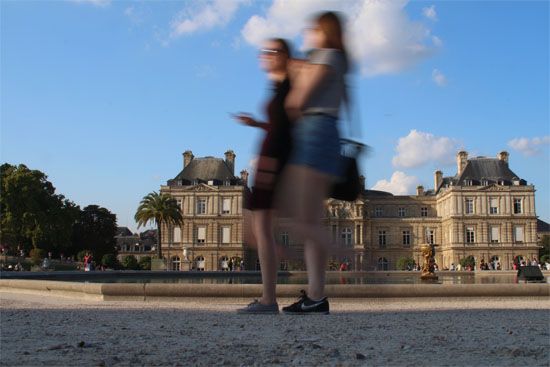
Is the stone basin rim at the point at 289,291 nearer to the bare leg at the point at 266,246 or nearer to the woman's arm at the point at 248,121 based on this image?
the bare leg at the point at 266,246

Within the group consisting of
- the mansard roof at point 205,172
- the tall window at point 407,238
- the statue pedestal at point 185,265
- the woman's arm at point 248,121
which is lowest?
the statue pedestal at point 185,265

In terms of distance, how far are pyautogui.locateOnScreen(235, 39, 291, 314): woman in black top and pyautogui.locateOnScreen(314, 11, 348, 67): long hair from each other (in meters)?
0.67

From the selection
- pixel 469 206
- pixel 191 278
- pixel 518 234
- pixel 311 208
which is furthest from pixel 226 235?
pixel 311 208

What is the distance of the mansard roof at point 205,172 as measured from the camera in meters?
76.1

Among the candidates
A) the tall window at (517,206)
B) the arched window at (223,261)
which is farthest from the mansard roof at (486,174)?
the arched window at (223,261)

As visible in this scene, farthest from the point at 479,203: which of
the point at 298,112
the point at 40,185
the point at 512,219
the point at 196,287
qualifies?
the point at 298,112

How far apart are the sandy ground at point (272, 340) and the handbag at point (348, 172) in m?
0.97

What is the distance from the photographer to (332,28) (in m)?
4.02

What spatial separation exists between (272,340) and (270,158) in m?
1.25

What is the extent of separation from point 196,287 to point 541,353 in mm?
6245

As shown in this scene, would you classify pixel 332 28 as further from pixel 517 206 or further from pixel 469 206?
pixel 517 206

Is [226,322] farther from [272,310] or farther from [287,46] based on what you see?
[287,46]

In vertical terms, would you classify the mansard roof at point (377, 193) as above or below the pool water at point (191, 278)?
above

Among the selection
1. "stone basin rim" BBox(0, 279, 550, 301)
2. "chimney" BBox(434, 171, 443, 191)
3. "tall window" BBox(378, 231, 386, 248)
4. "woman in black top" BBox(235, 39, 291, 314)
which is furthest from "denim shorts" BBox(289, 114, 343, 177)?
"chimney" BBox(434, 171, 443, 191)
